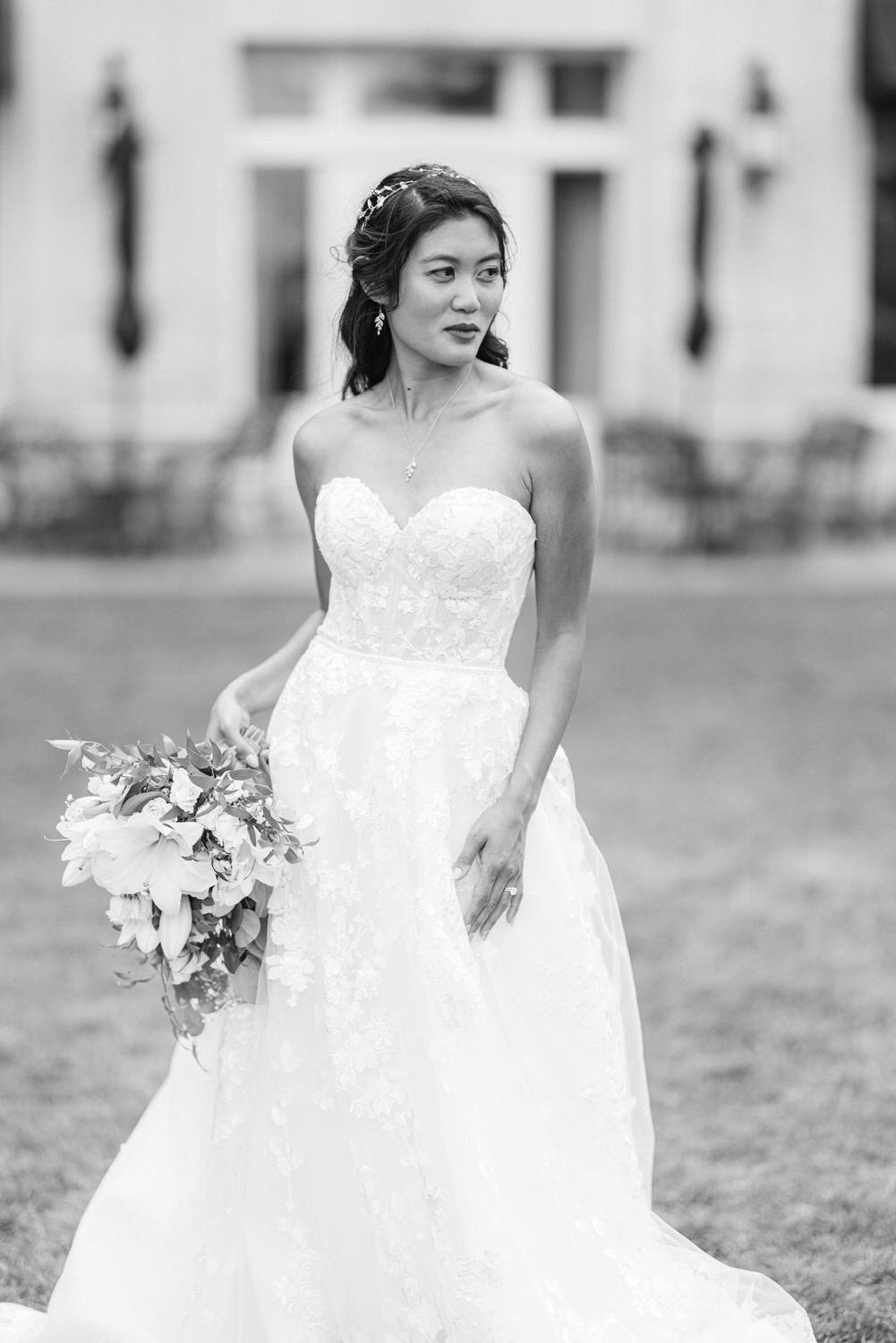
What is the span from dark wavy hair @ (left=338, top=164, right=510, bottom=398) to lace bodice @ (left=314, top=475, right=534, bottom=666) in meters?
0.32

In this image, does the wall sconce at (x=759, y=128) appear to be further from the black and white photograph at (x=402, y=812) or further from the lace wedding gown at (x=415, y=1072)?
the lace wedding gown at (x=415, y=1072)

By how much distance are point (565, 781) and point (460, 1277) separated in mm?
923

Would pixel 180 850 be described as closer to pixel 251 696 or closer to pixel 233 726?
pixel 233 726

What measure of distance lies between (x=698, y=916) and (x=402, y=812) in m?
3.33

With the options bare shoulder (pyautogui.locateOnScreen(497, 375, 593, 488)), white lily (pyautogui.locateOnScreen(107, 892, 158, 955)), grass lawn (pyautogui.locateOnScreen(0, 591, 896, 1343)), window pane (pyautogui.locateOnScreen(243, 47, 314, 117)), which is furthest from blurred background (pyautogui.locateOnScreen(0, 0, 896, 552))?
white lily (pyautogui.locateOnScreen(107, 892, 158, 955))

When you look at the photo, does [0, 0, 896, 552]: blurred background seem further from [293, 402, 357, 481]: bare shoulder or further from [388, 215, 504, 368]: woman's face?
[388, 215, 504, 368]: woman's face

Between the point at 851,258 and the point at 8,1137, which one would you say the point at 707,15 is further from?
the point at 8,1137

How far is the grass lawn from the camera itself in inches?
167

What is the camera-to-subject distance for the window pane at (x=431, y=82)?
15195 millimetres

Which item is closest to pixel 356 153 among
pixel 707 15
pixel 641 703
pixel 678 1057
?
pixel 707 15

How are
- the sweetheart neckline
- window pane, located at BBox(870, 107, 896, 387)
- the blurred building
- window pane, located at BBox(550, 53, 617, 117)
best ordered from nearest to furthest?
the sweetheart neckline, the blurred building, window pane, located at BBox(550, 53, 617, 117), window pane, located at BBox(870, 107, 896, 387)

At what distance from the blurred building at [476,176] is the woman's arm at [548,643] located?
37.5ft

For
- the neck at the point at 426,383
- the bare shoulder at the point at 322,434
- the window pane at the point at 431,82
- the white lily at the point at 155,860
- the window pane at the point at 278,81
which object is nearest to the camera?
the white lily at the point at 155,860

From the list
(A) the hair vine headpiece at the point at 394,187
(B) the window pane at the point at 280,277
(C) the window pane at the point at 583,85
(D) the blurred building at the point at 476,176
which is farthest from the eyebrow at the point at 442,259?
(C) the window pane at the point at 583,85
